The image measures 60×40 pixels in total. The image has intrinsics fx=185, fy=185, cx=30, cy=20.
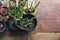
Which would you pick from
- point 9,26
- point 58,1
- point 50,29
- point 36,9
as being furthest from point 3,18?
point 58,1

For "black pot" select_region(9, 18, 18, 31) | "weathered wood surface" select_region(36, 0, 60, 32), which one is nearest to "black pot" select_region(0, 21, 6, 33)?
"black pot" select_region(9, 18, 18, 31)

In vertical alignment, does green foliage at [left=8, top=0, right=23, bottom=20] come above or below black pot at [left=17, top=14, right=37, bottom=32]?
above

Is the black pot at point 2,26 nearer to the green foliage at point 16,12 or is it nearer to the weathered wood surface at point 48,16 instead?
the green foliage at point 16,12

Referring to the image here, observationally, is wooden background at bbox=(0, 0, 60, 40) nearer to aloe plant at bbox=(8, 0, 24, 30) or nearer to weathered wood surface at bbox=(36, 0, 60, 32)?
weathered wood surface at bbox=(36, 0, 60, 32)

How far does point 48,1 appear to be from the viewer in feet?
6.82

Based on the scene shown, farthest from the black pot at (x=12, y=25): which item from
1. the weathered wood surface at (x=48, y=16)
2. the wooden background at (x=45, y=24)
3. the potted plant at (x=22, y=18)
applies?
the weathered wood surface at (x=48, y=16)

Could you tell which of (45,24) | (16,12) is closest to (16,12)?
(16,12)

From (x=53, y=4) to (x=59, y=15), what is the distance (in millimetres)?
143

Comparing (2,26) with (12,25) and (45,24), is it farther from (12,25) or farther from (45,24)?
(45,24)

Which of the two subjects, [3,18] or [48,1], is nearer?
[3,18]

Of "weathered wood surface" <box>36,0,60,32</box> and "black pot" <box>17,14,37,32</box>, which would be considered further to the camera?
"weathered wood surface" <box>36,0,60,32</box>

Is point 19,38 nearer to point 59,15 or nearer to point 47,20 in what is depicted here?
point 47,20

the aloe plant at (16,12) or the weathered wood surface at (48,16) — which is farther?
the weathered wood surface at (48,16)

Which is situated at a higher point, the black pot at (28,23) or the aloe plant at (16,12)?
the aloe plant at (16,12)
